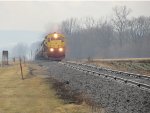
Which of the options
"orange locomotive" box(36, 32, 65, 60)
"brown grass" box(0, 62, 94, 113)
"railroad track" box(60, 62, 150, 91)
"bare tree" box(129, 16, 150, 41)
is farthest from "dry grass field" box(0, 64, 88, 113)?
"bare tree" box(129, 16, 150, 41)

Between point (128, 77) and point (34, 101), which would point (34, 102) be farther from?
point (128, 77)

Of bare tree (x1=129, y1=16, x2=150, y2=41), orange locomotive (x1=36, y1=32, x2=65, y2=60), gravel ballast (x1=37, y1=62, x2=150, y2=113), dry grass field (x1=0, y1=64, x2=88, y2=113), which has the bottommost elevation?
dry grass field (x1=0, y1=64, x2=88, y2=113)

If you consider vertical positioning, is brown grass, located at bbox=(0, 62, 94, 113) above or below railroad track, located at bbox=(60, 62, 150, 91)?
below

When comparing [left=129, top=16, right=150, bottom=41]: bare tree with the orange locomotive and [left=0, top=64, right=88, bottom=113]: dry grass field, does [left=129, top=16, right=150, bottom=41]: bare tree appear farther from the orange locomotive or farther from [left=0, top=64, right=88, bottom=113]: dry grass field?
[left=0, top=64, right=88, bottom=113]: dry grass field

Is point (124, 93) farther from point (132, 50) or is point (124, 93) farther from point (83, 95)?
point (132, 50)

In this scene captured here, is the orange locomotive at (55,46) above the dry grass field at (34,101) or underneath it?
above

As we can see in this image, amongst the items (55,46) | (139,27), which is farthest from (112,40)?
(55,46)

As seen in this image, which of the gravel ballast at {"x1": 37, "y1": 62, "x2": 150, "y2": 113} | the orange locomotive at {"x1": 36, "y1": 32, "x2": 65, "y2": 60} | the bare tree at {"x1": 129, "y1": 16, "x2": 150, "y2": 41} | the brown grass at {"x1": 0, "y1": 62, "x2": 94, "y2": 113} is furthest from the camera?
the bare tree at {"x1": 129, "y1": 16, "x2": 150, "y2": 41}

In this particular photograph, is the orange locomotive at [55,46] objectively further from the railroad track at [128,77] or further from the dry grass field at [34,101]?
the railroad track at [128,77]

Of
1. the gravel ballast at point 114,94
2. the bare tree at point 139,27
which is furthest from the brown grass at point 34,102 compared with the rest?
the bare tree at point 139,27

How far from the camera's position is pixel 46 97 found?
988 inches

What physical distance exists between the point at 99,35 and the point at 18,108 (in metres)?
112

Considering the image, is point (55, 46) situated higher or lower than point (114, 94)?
higher

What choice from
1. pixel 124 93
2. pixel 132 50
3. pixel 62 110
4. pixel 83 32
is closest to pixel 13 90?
pixel 62 110
